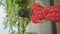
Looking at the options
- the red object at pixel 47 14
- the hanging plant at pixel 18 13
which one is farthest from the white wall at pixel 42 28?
the red object at pixel 47 14

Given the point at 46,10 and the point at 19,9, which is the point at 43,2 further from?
the point at 46,10

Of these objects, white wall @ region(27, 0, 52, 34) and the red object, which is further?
white wall @ region(27, 0, 52, 34)

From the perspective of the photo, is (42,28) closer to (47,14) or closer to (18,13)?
(18,13)

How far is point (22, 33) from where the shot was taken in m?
1.25

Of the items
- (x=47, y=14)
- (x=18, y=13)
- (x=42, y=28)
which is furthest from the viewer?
(x=42, y=28)

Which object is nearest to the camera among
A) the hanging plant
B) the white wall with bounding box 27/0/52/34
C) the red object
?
the red object

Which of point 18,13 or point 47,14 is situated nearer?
point 47,14

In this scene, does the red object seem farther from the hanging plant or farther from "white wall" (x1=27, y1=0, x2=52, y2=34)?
"white wall" (x1=27, y1=0, x2=52, y2=34)

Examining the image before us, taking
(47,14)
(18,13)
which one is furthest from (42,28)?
(47,14)

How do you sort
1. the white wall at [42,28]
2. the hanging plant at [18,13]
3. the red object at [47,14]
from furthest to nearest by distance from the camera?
the white wall at [42,28] → the hanging plant at [18,13] → the red object at [47,14]

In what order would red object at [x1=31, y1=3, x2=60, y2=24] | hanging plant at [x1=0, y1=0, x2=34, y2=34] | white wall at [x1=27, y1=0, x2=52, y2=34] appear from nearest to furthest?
red object at [x1=31, y1=3, x2=60, y2=24]
hanging plant at [x1=0, y1=0, x2=34, y2=34]
white wall at [x1=27, y1=0, x2=52, y2=34]

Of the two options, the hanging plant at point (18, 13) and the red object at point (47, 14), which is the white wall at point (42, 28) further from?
the red object at point (47, 14)

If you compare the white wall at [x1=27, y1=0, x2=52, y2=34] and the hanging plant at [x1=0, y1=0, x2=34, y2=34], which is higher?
the hanging plant at [x1=0, y1=0, x2=34, y2=34]

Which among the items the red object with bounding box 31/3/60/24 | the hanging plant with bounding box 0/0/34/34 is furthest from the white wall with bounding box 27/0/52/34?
the red object with bounding box 31/3/60/24
